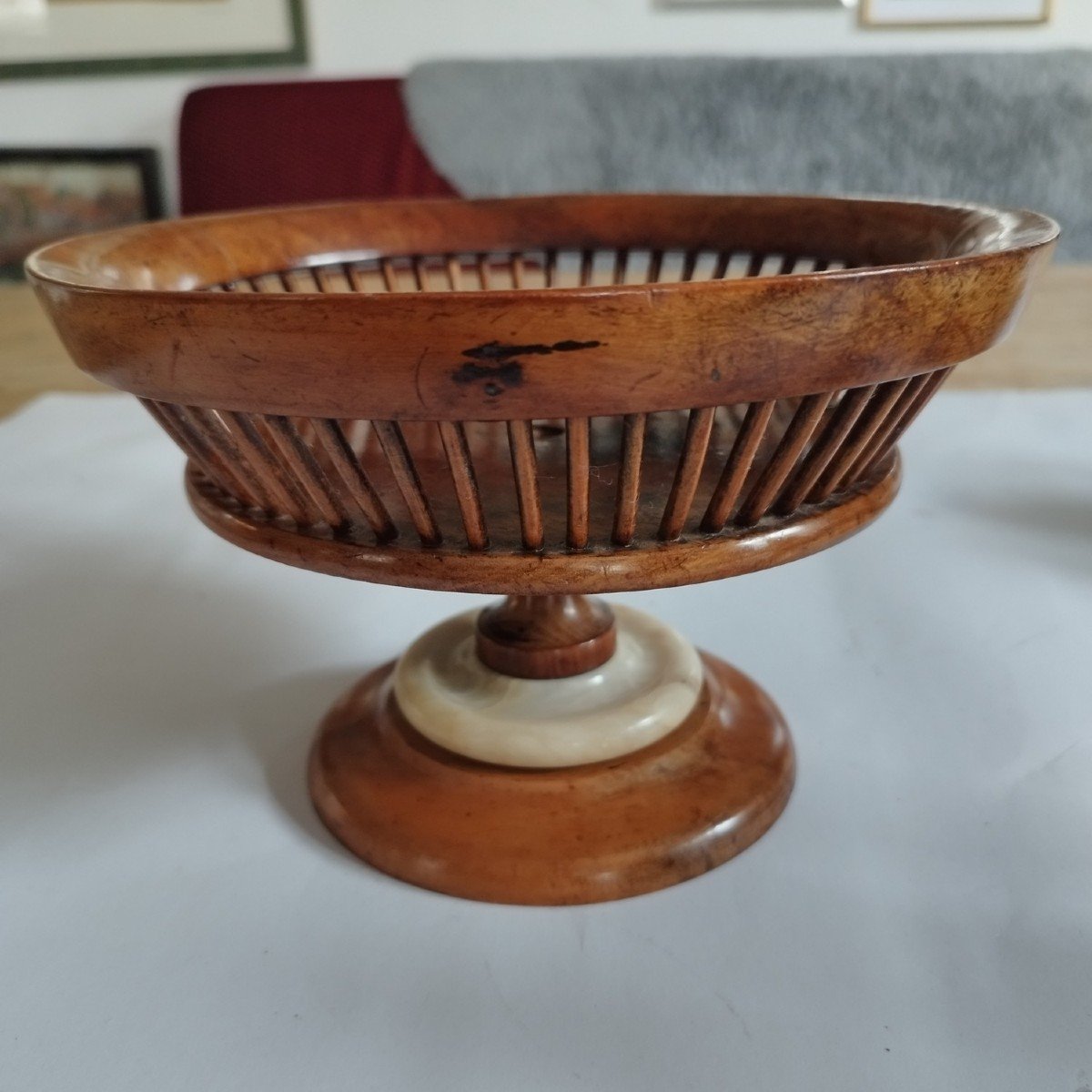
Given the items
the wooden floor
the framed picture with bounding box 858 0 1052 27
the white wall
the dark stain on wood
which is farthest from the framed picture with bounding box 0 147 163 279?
the dark stain on wood

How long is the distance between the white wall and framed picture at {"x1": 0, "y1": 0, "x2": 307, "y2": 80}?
0.10 ft

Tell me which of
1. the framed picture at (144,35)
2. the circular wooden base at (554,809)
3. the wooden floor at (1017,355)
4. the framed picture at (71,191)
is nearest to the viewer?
the circular wooden base at (554,809)

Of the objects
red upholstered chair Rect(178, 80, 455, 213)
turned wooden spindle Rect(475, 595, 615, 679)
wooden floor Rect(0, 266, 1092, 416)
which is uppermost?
red upholstered chair Rect(178, 80, 455, 213)

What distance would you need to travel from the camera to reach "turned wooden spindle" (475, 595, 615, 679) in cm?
58

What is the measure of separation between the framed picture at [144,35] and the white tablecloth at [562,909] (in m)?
1.46

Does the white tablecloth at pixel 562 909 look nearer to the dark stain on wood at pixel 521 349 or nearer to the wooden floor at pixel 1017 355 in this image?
the dark stain on wood at pixel 521 349

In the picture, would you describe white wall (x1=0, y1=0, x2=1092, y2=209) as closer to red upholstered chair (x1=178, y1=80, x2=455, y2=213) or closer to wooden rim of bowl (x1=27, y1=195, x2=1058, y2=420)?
red upholstered chair (x1=178, y1=80, x2=455, y2=213)

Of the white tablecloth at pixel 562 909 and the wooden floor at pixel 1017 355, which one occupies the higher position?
the white tablecloth at pixel 562 909

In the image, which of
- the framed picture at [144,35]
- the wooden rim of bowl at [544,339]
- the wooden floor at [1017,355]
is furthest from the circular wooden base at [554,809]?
the framed picture at [144,35]

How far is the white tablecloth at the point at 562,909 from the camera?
0.42m

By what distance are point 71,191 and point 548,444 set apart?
190cm

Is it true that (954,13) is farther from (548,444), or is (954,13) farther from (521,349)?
(521,349)

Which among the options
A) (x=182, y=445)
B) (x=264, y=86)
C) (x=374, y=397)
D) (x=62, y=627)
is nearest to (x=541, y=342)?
(x=374, y=397)

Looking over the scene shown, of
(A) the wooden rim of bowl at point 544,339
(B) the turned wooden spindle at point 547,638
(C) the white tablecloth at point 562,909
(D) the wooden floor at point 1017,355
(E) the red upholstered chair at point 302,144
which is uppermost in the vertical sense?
(A) the wooden rim of bowl at point 544,339
